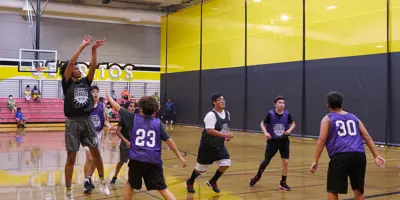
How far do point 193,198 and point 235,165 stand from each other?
4.13 meters

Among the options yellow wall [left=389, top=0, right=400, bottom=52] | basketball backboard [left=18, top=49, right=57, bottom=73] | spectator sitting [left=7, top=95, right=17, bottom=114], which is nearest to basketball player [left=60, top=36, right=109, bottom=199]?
yellow wall [left=389, top=0, right=400, bottom=52]

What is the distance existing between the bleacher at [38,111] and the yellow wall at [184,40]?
6.19m

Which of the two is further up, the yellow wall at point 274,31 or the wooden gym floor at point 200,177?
the yellow wall at point 274,31

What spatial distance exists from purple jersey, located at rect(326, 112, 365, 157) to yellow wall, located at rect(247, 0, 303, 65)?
15.7m

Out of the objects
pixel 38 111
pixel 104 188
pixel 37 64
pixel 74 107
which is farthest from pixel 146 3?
pixel 74 107

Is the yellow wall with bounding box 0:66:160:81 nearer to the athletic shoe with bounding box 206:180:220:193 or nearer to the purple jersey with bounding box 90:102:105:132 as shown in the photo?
the purple jersey with bounding box 90:102:105:132

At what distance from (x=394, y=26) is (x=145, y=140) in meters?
14.4

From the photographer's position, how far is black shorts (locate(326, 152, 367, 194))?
5125 millimetres

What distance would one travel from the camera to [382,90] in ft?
55.3

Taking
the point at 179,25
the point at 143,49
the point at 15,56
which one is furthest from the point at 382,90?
the point at 15,56

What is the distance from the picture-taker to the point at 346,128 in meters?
5.22

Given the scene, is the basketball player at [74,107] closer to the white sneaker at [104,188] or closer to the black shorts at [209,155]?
the white sneaker at [104,188]

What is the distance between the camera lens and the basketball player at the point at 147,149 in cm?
514

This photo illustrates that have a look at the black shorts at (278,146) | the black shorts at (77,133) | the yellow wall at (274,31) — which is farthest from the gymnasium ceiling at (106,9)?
the black shorts at (278,146)
